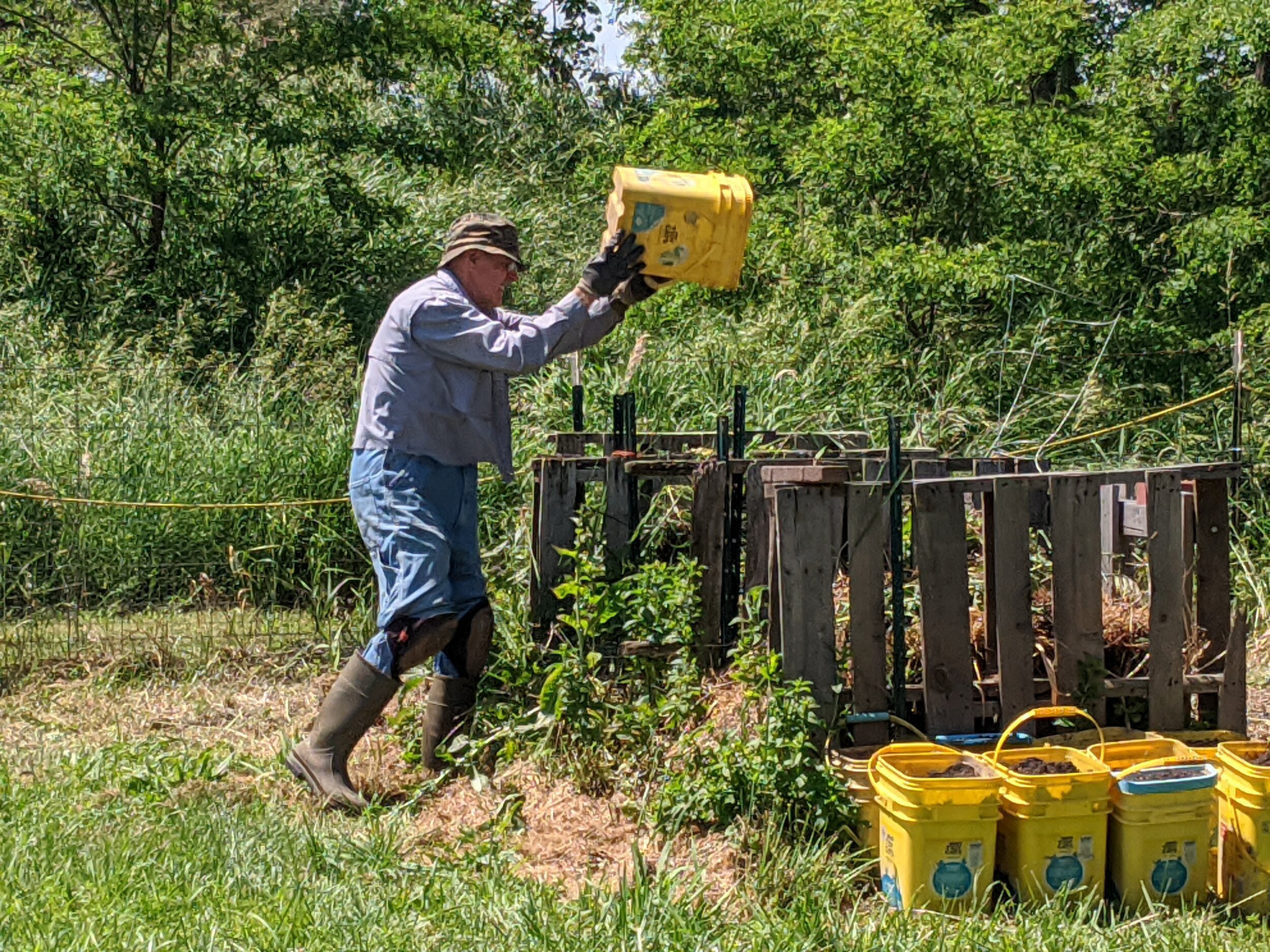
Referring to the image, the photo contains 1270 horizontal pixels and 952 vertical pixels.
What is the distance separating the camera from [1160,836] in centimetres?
400

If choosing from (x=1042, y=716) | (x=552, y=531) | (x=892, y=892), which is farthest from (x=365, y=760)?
(x=1042, y=716)

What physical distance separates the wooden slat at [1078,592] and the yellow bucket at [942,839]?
800mm

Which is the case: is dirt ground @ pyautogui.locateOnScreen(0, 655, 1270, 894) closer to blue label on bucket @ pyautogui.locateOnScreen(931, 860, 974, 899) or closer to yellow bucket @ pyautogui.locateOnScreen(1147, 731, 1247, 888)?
blue label on bucket @ pyautogui.locateOnScreen(931, 860, 974, 899)

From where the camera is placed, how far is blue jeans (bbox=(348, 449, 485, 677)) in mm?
4992

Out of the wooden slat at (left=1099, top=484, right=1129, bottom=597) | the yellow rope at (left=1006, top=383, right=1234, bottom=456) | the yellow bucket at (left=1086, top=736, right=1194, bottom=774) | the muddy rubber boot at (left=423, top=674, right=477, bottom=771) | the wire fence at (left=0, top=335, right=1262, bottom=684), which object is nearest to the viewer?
the yellow bucket at (left=1086, top=736, right=1194, bottom=774)

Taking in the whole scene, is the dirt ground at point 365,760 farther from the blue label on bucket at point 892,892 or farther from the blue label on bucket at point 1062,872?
the blue label on bucket at point 1062,872

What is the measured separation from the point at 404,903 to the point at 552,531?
182 centimetres

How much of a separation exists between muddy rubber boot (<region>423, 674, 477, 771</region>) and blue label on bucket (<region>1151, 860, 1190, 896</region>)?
96.0 inches

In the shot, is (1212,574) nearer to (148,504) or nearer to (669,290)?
(148,504)

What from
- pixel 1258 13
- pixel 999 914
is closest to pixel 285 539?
pixel 999 914

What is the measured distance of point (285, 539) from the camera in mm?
7336

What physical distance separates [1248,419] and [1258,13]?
8.75 ft

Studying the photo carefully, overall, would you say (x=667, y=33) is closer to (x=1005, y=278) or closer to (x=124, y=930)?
(x=1005, y=278)

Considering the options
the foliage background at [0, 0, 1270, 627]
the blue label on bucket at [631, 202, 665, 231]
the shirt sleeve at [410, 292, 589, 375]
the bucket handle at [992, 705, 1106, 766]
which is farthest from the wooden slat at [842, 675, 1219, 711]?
the foliage background at [0, 0, 1270, 627]
